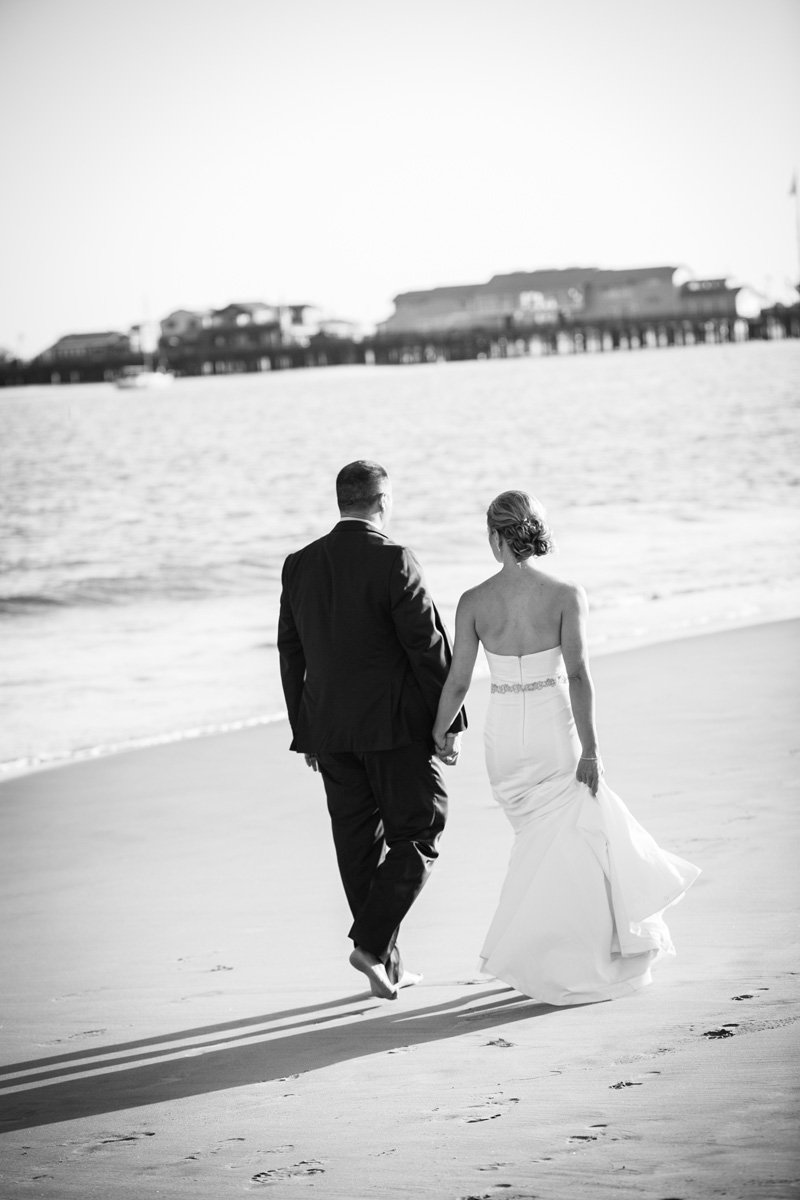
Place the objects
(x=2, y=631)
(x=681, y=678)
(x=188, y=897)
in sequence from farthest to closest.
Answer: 1. (x=2, y=631)
2. (x=681, y=678)
3. (x=188, y=897)

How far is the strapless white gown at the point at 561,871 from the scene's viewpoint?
12.2ft

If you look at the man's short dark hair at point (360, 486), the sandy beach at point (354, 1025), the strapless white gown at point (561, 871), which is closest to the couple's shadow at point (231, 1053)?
the sandy beach at point (354, 1025)

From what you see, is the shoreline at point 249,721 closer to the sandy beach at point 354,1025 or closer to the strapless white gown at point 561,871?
the sandy beach at point 354,1025

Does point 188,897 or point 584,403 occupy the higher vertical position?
point 584,403

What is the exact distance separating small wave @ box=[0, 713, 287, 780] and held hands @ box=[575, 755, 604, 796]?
4.69 meters

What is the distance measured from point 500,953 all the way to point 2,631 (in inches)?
522

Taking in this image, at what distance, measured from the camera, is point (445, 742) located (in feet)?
12.8

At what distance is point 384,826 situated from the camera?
3.98 meters

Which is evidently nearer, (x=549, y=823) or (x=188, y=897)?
(x=549, y=823)

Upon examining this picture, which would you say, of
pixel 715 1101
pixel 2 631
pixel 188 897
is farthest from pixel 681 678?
pixel 2 631

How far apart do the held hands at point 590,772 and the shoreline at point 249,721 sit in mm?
4612

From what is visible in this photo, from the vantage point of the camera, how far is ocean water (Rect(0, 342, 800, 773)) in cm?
1144

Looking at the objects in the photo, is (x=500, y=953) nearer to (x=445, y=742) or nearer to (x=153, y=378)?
(x=445, y=742)

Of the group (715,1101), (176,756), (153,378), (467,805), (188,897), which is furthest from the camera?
(153,378)
